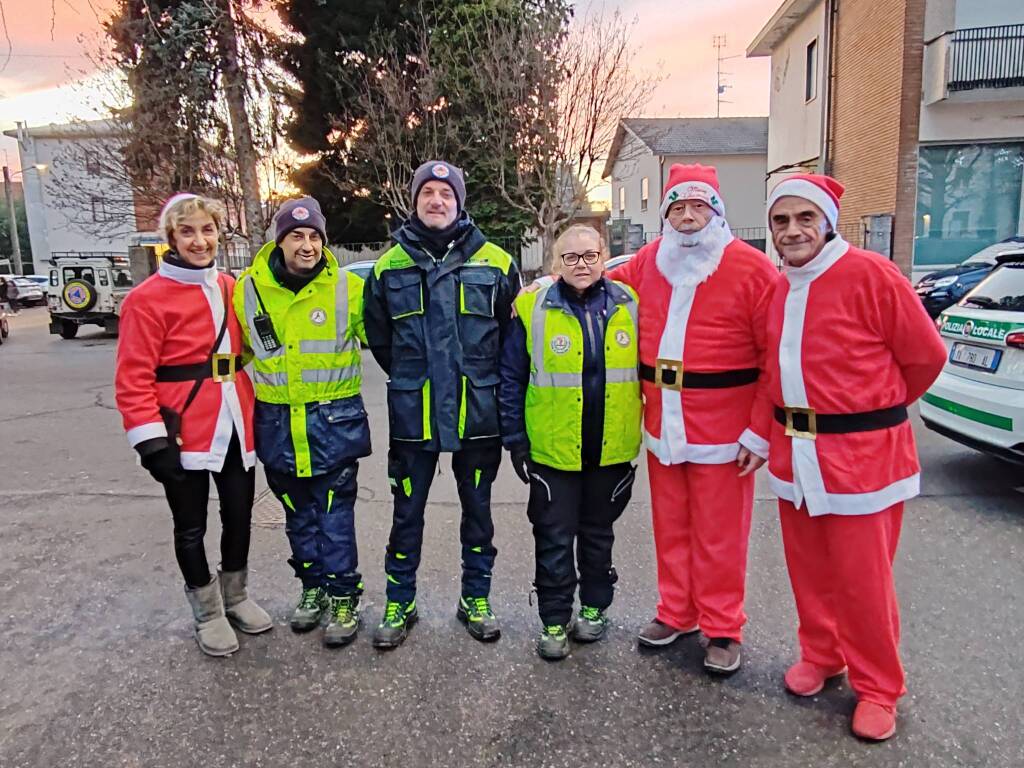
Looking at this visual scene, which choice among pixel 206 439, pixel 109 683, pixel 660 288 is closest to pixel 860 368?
pixel 660 288

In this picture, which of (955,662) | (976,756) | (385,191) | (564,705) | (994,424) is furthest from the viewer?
(385,191)

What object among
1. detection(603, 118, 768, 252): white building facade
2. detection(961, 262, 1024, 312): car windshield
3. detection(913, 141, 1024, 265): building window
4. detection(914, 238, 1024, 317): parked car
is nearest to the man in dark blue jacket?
detection(961, 262, 1024, 312): car windshield

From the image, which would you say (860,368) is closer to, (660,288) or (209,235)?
(660,288)

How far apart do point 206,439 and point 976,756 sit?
122 inches

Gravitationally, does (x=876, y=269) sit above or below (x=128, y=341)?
above

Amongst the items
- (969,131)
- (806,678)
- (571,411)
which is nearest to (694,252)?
(571,411)

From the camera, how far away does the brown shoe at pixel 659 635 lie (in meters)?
3.28

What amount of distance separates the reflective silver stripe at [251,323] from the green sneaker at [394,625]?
1236 millimetres

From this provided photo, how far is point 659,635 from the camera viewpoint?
10.8 feet

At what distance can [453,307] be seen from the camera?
317cm

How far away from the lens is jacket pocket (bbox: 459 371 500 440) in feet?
10.5

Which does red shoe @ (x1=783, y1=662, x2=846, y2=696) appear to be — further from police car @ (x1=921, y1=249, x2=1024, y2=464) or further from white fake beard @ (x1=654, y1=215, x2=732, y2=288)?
police car @ (x1=921, y1=249, x2=1024, y2=464)

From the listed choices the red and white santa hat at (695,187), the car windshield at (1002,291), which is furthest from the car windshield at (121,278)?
the red and white santa hat at (695,187)

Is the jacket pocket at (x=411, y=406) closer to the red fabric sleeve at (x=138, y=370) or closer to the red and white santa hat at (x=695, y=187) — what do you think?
the red fabric sleeve at (x=138, y=370)
